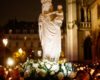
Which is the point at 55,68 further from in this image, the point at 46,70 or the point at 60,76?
the point at 60,76

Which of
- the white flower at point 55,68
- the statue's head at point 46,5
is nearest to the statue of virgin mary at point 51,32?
the statue's head at point 46,5

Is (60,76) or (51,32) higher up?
(51,32)

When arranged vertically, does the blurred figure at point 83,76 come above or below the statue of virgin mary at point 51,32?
below

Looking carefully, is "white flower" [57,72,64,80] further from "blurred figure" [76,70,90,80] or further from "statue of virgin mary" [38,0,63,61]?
"statue of virgin mary" [38,0,63,61]

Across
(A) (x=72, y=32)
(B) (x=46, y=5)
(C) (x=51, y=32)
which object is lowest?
(A) (x=72, y=32)

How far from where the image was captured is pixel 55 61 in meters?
14.1

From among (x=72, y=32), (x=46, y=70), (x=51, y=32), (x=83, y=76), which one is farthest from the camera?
(x=72, y=32)

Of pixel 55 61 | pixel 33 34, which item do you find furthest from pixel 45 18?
pixel 33 34

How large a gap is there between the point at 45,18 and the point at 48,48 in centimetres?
118

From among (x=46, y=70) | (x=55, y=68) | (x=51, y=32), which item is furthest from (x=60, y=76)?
(x=51, y=32)

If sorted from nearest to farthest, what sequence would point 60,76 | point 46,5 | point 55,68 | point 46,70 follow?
point 60,76
point 46,70
point 55,68
point 46,5

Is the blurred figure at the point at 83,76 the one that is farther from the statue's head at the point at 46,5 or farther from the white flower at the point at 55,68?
the statue's head at the point at 46,5

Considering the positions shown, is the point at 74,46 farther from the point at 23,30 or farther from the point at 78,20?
the point at 23,30

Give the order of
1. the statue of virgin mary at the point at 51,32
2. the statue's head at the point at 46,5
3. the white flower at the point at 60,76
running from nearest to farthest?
the white flower at the point at 60,76, the statue of virgin mary at the point at 51,32, the statue's head at the point at 46,5
